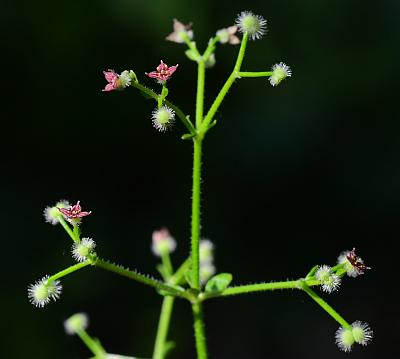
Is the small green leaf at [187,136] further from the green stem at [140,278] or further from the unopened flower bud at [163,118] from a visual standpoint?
the green stem at [140,278]

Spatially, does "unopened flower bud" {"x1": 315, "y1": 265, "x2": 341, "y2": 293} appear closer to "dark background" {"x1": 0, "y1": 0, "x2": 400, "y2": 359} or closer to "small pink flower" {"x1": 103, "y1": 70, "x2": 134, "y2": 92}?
"small pink flower" {"x1": 103, "y1": 70, "x2": 134, "y2": 92}

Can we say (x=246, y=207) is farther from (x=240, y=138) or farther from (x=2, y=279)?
(x=2, y=279)

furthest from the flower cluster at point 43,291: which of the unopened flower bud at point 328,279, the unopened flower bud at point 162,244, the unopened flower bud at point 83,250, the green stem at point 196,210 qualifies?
the unopened flower bud at point 328,279

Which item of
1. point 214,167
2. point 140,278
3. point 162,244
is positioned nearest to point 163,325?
point 162,244

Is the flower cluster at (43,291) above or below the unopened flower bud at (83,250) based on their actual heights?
below

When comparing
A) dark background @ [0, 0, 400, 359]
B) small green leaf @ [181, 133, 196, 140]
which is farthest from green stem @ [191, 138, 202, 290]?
dark background @ [0, 0, 400, 359]

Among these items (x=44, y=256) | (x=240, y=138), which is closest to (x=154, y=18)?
(x=240, y=138)

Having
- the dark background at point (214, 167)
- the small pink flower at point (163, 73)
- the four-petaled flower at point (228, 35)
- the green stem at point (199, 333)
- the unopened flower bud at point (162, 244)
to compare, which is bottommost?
the green stem at point (199, 333)
